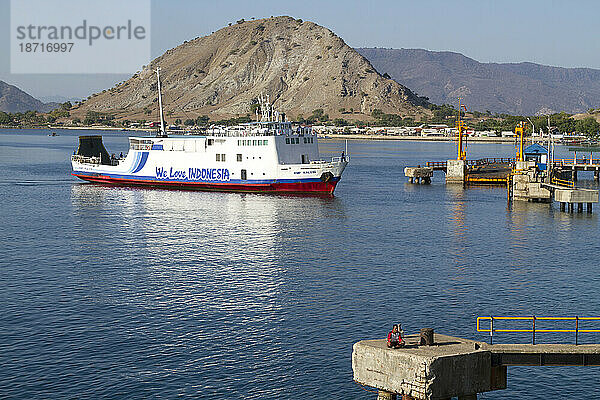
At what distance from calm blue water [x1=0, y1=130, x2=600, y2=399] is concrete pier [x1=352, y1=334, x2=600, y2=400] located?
6151mm

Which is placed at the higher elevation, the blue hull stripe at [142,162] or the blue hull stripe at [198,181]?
the blue hull stripe at [142,162]

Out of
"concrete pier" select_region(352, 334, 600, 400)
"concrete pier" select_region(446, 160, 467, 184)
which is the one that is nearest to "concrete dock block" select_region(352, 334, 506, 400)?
"concrete pier" select_region(352, 334, 600, 400)

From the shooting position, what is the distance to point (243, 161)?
3937 inches

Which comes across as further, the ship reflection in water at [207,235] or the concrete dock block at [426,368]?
the ship reflection in water at [207,235]

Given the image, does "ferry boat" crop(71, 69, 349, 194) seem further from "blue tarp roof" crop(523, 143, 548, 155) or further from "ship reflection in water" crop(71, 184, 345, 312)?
"blue tarp roof" crop(523, 143, 548, 155)

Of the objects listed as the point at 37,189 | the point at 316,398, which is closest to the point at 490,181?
the point at 37,189

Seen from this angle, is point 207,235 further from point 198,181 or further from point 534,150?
point 534,150

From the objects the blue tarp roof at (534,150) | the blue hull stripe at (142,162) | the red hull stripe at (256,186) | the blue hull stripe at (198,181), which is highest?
the blue tarp roof at (534,150)

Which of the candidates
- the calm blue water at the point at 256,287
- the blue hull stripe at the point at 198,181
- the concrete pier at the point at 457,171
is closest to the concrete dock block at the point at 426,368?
the calm blue water at the point at 256,287

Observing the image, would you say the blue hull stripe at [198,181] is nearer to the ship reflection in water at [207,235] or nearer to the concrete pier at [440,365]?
the ship reflection in water at [207,235]

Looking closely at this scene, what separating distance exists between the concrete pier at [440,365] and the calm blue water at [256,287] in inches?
242

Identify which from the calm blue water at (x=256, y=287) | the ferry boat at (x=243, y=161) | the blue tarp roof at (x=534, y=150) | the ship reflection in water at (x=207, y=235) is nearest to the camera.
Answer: the calm blue water at (x=256, y=287)

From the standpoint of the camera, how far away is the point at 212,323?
4166cm

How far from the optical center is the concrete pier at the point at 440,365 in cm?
2469
